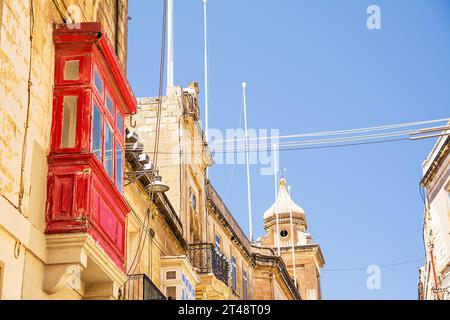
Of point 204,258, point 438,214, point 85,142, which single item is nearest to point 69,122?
point 85,142

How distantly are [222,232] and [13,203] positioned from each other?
19.5 metres

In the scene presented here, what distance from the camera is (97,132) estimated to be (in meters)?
11.5

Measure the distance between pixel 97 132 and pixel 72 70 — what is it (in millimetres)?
911

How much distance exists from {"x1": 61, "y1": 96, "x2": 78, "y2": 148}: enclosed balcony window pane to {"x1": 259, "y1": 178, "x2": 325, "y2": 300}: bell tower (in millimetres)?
43408

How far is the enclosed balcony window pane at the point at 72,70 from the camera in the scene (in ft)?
37.3

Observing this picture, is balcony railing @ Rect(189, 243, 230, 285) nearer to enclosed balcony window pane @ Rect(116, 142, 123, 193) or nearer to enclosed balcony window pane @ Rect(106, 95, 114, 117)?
enclosed balcony window pane @ Rect(116, 142, 123, 193)

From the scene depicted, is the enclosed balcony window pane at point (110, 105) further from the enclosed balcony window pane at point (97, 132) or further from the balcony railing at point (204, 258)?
the balcony railing at point (204, 258)

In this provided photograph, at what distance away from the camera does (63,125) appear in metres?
11.2

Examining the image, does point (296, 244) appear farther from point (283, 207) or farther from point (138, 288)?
point (138, 288)

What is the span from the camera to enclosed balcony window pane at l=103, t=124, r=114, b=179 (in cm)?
1203

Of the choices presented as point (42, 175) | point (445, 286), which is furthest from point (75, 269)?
point (445, 286)

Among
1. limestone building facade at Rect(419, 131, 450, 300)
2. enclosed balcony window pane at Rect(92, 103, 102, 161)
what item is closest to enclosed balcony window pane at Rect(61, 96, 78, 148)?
enclosed balcony window pane at Rect(92, 103, 102, 161)

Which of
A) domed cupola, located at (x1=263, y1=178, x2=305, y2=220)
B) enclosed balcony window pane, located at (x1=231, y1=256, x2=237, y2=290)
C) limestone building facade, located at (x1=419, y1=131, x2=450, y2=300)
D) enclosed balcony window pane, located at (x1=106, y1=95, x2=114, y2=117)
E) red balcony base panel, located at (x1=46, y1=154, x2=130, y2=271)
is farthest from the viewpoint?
domed cupola, located at (x1=263, y1=178, x2=305, y2=220)
